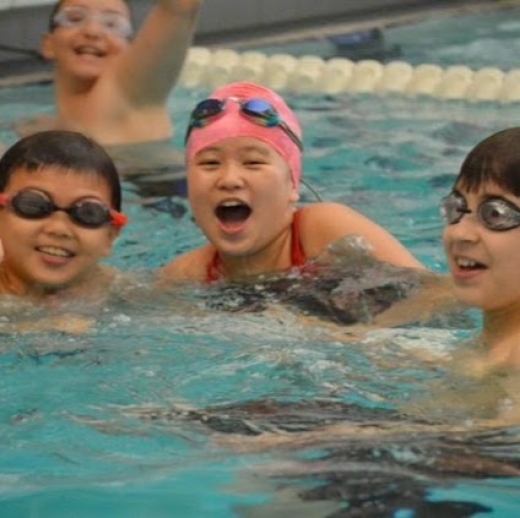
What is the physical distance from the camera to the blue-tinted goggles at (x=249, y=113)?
4.68m

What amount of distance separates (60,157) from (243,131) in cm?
57

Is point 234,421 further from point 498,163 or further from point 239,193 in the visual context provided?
point 239,193

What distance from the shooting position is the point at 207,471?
3.29 metres

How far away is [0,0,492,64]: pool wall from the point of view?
9203mm

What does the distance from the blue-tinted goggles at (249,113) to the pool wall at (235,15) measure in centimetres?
452

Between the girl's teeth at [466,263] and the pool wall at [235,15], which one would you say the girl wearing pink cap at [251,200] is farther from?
the pool wall at [235,15]

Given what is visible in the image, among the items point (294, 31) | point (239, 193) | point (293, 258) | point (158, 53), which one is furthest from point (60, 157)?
point (294, 31)

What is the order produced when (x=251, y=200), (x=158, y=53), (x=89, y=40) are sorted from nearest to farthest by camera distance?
(x=251, y=200), (x=158, y=53), (x=89, y=40)

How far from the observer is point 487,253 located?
11.9 ft

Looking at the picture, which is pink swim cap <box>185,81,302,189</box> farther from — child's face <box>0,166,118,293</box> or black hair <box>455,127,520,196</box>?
black hair <box>455,127,520,196</box>

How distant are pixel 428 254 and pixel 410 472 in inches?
102

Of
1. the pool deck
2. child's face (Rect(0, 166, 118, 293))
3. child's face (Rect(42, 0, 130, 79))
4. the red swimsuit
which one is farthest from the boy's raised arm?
the pool deck

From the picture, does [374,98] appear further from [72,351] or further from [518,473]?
[518,473]

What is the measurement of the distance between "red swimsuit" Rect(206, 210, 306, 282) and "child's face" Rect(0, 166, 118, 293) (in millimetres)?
425
